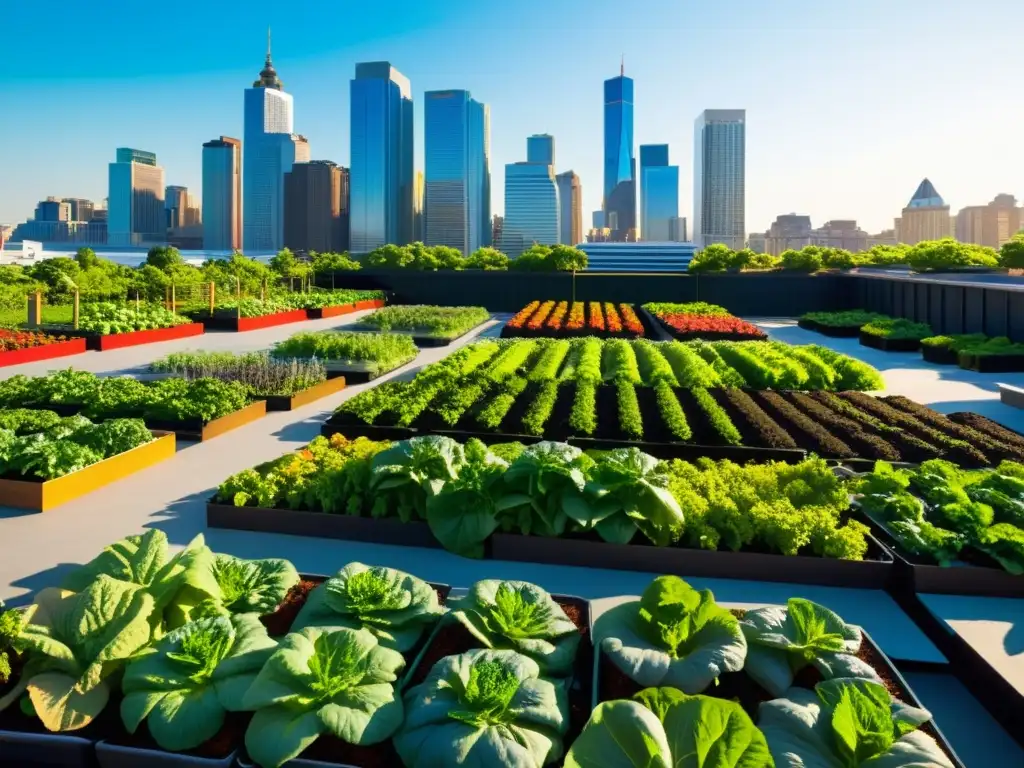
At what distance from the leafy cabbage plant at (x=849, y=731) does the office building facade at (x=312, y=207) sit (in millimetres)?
148045

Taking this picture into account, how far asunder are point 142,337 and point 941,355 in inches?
701

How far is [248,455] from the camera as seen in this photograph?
800 centimetres

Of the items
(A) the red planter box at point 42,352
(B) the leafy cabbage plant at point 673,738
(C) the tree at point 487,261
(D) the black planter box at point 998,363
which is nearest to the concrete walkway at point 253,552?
(B) the leafy cabbage plant at point 673,738

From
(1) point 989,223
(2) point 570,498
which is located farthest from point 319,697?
(1) point 989,223

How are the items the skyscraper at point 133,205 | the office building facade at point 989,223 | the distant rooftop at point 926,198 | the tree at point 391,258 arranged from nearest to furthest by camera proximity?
the tree at point 391,258 → the office building facade at point 989,223 → the distant rooftop at point 926,198 → the skyscraper at point 133,205

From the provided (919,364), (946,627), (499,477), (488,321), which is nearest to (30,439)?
(499,477)

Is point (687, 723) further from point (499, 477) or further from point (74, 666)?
point (499, 477)

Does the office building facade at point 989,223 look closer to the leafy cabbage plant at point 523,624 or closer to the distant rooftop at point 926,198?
the distant rooftop at point 926,198

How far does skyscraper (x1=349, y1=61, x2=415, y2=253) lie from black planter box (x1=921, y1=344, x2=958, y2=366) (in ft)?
482

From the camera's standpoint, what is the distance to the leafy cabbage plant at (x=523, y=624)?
128 inches

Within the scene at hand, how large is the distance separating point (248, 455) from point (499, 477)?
3.69 meters

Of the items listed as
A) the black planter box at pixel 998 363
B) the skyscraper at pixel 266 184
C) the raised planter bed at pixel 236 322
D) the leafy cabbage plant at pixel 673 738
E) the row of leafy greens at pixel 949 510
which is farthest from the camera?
the skyscraper at pixel 266 184

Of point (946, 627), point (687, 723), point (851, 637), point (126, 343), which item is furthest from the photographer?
point (126, 343)

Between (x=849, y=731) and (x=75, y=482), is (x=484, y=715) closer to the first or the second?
(x=849, y=731)
